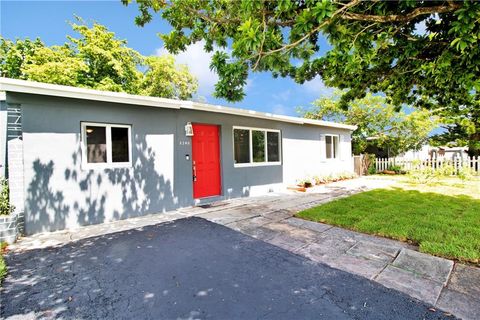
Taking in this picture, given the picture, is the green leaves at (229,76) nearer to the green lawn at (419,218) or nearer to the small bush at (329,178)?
the green lawn at (419,218)

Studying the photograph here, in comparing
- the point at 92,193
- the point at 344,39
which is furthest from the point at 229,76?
the point at 92,193

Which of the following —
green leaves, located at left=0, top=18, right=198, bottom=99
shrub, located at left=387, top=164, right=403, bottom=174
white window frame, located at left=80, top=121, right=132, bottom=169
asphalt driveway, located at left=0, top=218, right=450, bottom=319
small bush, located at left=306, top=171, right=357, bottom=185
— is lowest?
asphalt driveway, located at left=0, top=218, right=450, bottom=319

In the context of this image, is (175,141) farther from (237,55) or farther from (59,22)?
(59,22)

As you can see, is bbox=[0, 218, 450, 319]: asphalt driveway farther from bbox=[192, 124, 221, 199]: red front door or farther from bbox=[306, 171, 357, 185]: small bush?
bbox=[306, 171, 357, 185]: small bush

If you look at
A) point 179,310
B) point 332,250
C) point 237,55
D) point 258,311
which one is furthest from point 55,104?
point 332,250

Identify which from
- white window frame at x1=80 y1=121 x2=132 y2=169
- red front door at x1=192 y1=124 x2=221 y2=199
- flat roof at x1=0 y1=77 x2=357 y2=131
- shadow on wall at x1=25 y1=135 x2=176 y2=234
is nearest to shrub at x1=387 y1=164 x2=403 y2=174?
flat roof at x1=0 y1=77 x2=357 y2=131

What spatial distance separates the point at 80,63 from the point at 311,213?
1646 cm

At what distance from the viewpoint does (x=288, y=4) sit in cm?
287

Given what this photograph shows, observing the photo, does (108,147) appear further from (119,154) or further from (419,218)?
(419,218)

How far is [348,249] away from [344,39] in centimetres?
305

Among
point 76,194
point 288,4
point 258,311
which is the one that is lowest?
point 258,311

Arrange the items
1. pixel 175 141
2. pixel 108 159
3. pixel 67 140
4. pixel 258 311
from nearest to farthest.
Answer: pixel 258 311 < pixel 67 140 < pixel 108 159 < pixel 175 141

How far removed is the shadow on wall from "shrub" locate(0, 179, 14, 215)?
0.24m

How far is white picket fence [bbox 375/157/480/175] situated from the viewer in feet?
38.1
